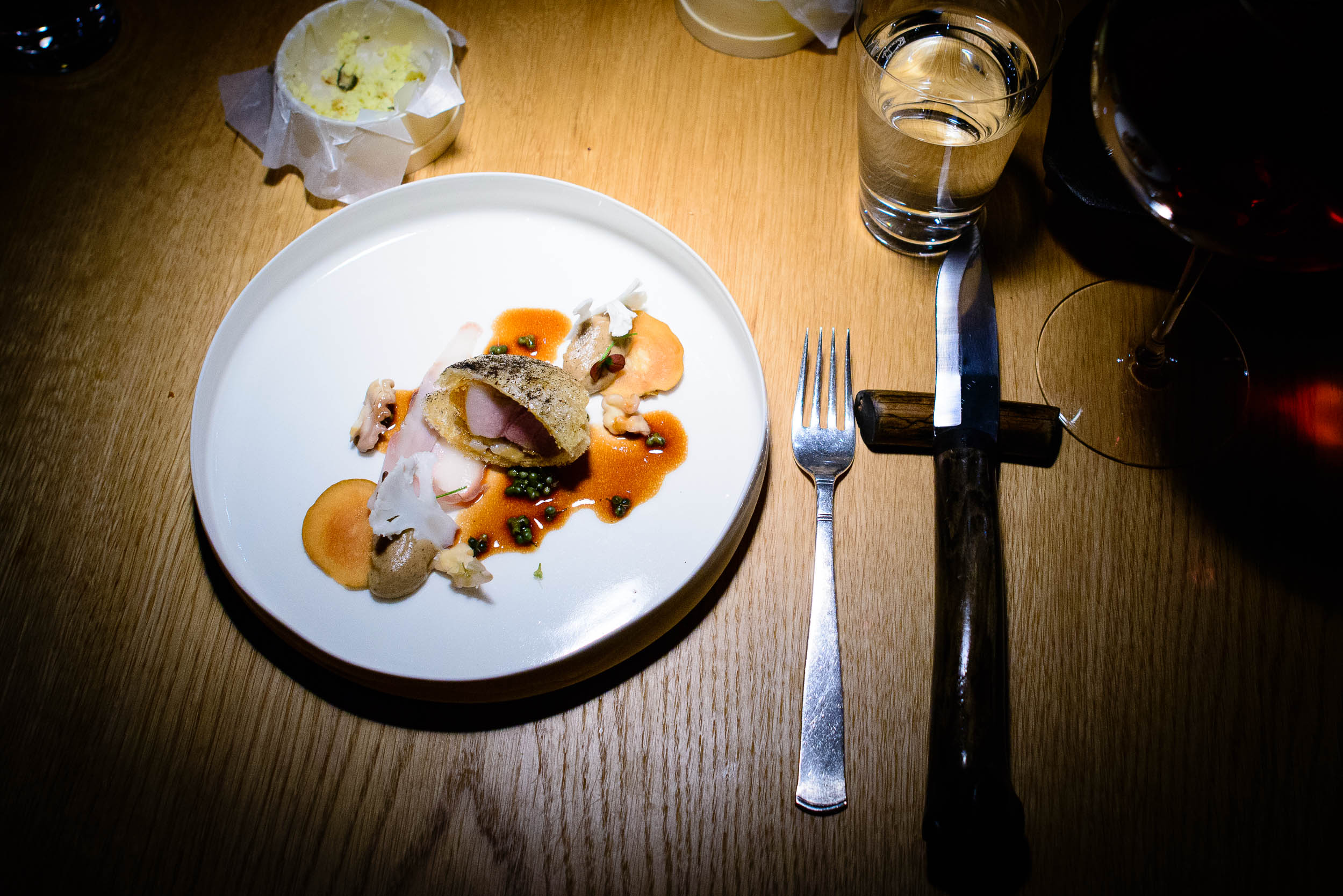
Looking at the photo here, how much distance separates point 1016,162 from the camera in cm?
121

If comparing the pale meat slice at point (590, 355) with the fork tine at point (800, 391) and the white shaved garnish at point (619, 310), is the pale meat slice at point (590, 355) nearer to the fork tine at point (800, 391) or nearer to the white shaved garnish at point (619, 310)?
the white shaved garnish at point (619, 310)

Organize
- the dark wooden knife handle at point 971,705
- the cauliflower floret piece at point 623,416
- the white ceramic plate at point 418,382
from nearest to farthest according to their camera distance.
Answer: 1. the dark wooden knife handle at point 971,705
2. the white ceramic plate at point 418,382
3. the cauliflower floret piece at point 623,416

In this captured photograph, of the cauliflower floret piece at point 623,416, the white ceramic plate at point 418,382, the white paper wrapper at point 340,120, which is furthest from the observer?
the white paper wrapper at point 340,120

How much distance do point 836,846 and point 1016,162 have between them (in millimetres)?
1068

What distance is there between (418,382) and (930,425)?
0.74 m

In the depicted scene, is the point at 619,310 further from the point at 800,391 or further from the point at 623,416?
the point at 800,391

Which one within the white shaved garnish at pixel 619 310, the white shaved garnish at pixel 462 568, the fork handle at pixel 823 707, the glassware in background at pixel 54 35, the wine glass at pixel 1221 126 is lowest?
the fork handle at pixel 823 707

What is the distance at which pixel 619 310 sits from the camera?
1062 millimetres

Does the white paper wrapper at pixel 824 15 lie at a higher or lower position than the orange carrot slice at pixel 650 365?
higher

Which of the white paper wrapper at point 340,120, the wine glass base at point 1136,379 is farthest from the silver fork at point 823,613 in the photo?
the white paper wrapper at point 340,120

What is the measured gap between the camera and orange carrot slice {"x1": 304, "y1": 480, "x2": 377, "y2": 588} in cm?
97

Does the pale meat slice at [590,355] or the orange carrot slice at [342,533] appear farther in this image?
the pale meat slice at [590,355]

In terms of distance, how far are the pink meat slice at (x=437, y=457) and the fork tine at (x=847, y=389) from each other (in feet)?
1.71

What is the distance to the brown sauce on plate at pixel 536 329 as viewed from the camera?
1.12m
